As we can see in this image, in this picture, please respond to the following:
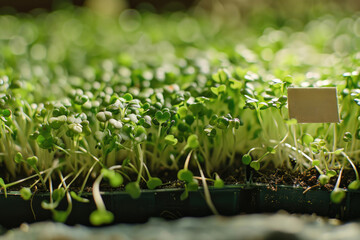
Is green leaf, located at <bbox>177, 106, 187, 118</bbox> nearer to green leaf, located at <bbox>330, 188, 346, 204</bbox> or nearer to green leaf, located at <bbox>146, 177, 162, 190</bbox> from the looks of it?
green leaf, located at <bbox>146, 177, 162, 190</bbox>

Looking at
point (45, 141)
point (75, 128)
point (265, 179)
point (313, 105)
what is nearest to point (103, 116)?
point (75, 128)

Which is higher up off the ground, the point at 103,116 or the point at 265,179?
the point at 103,116

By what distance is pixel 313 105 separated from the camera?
1.05m

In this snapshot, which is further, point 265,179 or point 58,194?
point 265,179

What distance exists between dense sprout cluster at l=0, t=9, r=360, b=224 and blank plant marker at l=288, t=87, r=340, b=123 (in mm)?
37

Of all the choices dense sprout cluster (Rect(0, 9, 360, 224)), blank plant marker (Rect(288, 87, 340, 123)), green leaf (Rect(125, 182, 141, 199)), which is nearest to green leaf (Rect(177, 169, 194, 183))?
dense sprout cluster (Rect(0, 9, 360, 224))

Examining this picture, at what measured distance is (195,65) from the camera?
152 centimetres

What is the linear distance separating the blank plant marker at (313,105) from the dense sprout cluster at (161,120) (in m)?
0.04

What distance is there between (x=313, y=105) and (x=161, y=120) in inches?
19.3

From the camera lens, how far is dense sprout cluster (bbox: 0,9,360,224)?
1006 mm

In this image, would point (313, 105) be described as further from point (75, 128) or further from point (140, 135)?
point (75, 128)

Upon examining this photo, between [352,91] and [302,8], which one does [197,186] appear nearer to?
[352,91]

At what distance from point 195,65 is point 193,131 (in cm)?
43

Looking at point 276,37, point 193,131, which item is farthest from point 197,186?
point 276,37
